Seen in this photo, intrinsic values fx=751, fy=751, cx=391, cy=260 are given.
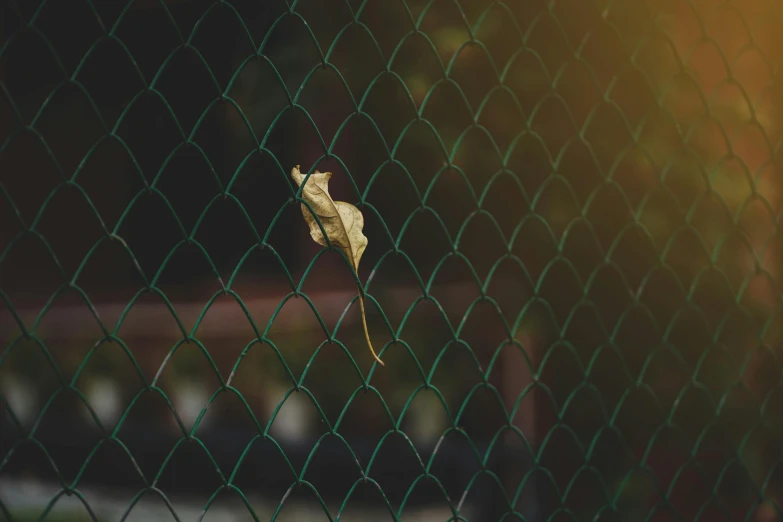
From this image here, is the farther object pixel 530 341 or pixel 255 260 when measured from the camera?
pixel 255 260

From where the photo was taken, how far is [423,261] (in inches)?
93.7

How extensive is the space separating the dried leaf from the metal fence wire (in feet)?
0.13

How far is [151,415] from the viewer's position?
3197 mm

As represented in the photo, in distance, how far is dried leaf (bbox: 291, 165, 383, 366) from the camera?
1.13 metres

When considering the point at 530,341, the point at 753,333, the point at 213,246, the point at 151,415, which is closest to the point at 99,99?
the point at 213,246

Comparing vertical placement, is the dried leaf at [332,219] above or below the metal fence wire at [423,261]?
above

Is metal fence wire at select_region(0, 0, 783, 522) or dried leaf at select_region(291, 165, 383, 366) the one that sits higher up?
dried leaf at select_region(291, 165, 383, 366)

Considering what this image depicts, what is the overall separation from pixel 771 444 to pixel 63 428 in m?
2.84

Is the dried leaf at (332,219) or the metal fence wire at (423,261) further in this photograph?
the metal fence wire at (423,261)

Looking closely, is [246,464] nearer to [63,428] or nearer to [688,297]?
[63,428]

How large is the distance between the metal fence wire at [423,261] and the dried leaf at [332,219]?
0.04 meters

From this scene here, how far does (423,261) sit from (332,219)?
1256 millimetres

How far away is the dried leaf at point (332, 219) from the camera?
113cm

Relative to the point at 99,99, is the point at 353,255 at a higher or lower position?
higher
